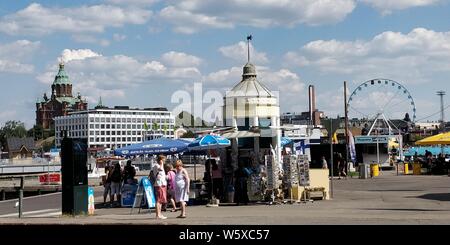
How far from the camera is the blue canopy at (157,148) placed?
2334cm

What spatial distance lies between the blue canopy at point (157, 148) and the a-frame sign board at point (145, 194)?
2983mm

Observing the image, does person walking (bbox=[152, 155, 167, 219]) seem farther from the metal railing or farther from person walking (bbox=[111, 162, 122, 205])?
the metal railing

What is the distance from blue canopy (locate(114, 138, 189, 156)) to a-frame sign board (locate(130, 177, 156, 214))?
2.98 meters

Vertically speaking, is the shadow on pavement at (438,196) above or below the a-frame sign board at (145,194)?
below

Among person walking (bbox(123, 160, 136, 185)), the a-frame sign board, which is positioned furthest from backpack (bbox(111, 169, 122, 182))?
the a-frame sign board

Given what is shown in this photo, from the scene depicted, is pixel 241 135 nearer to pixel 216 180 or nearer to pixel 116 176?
pixel 216 180

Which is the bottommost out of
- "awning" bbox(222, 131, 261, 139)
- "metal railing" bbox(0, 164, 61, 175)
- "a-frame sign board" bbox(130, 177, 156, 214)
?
"a-frame sign board" bbox(130, 177, 156, 214)

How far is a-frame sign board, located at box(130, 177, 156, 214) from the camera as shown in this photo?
19.9m

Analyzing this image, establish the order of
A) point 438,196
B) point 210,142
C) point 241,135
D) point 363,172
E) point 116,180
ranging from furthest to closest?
point 363,172 → point 116,180 → point 438,196 → point 241,135 → point 210,142

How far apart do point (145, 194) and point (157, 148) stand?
421cm

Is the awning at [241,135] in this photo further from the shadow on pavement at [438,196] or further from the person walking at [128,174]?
the shadow on pavement at [438,196]

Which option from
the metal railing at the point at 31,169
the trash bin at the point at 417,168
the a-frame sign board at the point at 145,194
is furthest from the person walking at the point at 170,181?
the metal railing at the point at 31,169

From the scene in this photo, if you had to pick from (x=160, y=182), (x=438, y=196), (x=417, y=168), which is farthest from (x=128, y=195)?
(x=417, y=168)

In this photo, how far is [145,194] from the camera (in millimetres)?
19859
